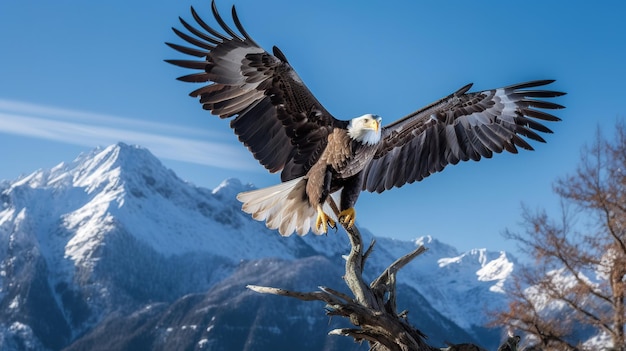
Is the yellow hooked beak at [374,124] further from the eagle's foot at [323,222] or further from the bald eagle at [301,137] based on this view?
the eagle's foot at [323,222]

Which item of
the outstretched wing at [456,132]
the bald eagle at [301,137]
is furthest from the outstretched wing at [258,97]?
the outstretched wing at [456,132]

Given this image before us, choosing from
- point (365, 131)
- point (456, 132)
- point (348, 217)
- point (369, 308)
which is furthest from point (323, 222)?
point (456, 132)

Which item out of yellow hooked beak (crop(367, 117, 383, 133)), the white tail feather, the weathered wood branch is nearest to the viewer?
the weathered wood branch

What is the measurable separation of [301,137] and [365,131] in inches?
26.4

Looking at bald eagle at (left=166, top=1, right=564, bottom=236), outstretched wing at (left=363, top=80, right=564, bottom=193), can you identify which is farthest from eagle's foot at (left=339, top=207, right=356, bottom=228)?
outstretched wing at (left=363, top=80, right=564, bottom=193)

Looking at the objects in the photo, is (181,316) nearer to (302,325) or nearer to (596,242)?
(302,325)

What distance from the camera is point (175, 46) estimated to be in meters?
7.47

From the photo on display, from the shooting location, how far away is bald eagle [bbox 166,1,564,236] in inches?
281

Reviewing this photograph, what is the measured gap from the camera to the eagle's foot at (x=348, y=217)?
23.2 ft

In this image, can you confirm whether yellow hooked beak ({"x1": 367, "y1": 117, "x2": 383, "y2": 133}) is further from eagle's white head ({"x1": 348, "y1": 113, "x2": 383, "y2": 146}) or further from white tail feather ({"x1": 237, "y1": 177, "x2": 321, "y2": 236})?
white tail feather ({"x1": 237, "y1": 177, "x2": 321, "y2": 236})

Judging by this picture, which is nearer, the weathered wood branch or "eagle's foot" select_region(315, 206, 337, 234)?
the weathered wood branch

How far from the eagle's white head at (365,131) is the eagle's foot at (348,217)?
2.04 feet

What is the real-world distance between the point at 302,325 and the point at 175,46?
6610 inches

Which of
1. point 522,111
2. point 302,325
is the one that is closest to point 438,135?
point 522,111
